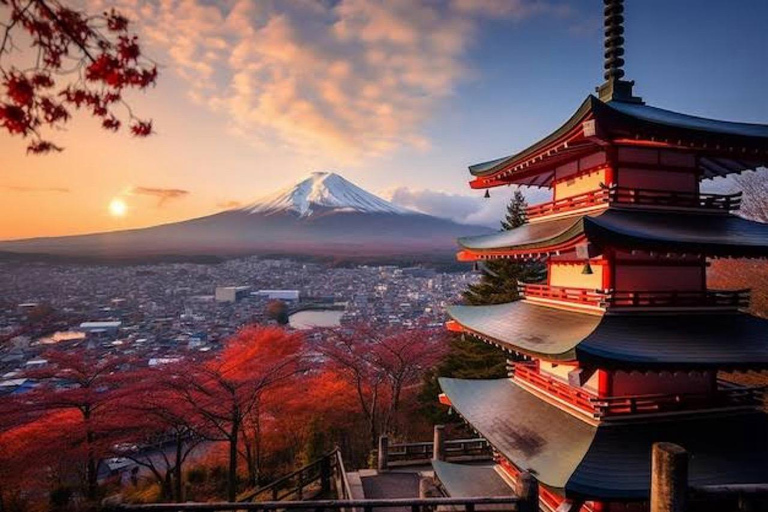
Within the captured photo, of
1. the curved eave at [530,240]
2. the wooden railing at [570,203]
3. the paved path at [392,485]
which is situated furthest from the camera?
the paved path at [392,485]

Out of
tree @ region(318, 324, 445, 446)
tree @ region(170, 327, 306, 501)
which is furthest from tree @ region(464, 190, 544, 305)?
tree @ region(170, 327, 306, 501)

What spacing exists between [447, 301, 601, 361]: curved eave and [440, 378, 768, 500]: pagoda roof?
1.48 metres

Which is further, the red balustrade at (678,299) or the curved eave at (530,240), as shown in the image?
the red balustrade at (678,299)

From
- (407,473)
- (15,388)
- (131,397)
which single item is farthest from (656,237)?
(15,388)

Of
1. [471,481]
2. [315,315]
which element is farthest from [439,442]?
[315,315]

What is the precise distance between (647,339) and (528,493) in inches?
124

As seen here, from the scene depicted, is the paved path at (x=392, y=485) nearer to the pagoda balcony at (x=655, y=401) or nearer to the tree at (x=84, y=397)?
the pagoda balcony at (x=655, y=401)

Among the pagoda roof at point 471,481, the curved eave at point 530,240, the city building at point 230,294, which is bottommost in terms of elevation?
the city building at point 230,294

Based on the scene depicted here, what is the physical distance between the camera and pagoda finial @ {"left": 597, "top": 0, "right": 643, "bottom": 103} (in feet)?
28.9

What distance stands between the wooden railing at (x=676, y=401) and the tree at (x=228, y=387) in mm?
13349

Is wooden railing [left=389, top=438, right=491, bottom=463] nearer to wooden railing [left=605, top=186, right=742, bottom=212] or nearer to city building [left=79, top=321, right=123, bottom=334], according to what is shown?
wooden railing [left=605, top=186, right=742, bottom=212]

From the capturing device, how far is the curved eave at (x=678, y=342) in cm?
642

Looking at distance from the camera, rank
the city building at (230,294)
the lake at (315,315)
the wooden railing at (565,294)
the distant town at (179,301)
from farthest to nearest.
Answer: the city building at (230,294), the lake at (315,315), the distant town at (179,301), the wooden railing at (565,294)

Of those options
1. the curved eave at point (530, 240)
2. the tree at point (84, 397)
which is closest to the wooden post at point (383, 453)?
the curved eave at point (530, 240)
